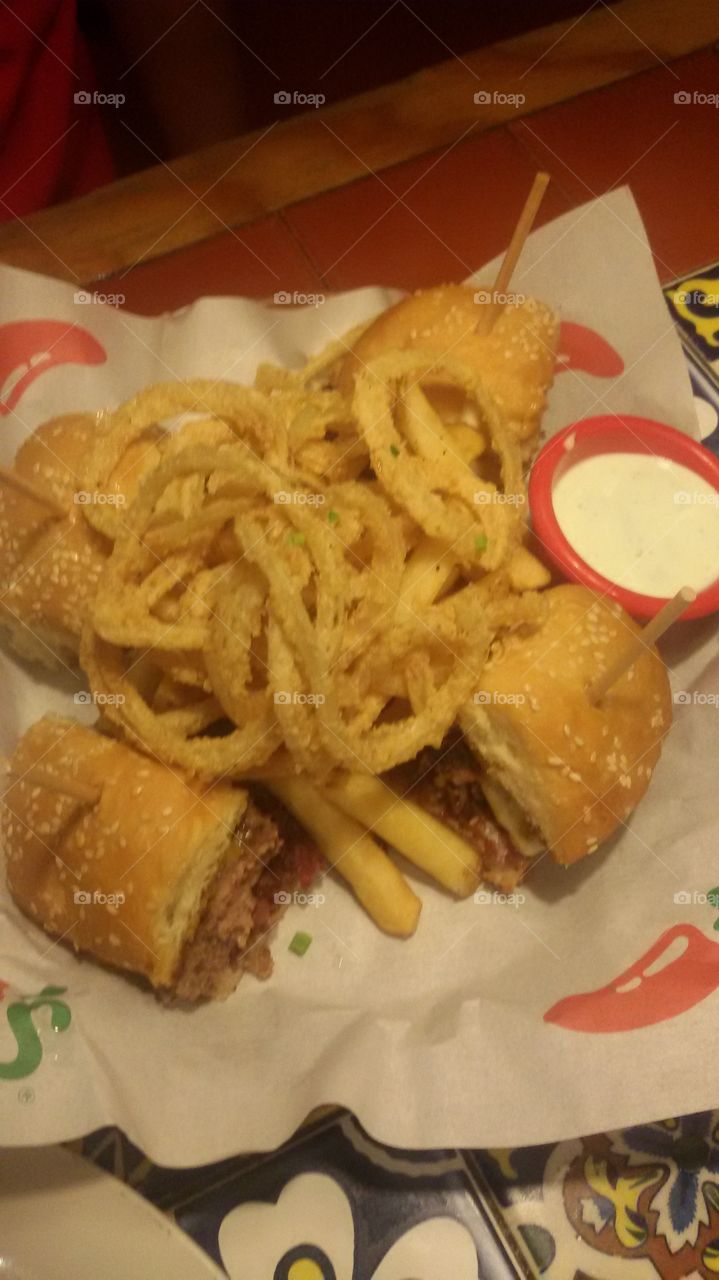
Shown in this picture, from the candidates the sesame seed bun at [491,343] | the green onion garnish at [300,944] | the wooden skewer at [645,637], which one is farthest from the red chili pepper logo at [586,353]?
the green onion garnish at [300,944]

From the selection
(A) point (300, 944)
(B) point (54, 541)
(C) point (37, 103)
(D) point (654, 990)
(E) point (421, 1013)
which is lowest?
(D) point (654, 990)

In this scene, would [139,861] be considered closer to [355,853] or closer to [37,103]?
[355,853]

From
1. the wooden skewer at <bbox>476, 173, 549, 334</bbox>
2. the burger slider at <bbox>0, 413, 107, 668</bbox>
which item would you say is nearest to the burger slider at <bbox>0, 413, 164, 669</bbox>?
the burger slider at <bbox>0, 413, 107, 668</bbox>

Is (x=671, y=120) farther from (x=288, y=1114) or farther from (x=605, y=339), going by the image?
(x=288, y=1114)

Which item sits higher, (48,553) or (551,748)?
(48,553)

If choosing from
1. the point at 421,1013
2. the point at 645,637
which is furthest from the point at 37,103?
the point at 421,1013

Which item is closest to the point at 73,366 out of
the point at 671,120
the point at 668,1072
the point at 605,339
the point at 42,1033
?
the point at 605,339

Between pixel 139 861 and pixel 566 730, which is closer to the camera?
pixel 139 861

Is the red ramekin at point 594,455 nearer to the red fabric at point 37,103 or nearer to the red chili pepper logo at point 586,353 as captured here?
the red chili pepper logo at point 586,353
